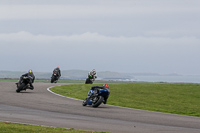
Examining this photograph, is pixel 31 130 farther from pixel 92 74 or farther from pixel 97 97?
pixel 92 74

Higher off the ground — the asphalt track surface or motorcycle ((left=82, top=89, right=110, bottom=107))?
motorcycle ((left=82, top=89, right=110, bottom=107))

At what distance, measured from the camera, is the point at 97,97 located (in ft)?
70.5

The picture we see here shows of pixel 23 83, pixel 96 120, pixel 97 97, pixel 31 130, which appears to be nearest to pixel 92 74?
pixel 23 83

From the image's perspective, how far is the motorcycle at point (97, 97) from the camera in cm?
2120

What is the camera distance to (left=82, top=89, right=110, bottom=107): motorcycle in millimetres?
21203

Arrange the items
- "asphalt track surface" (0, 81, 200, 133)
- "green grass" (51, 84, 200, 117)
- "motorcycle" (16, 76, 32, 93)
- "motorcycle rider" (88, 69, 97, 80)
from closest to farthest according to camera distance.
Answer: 1. "asphalt track surface" (0, 81, 200, 133)
2. "green grass" (51, 84, 200, 117)
3. "motorcycle" (16, 76, 32, 93)
4. "motorcycle rider" (88, 69, 97, 80)

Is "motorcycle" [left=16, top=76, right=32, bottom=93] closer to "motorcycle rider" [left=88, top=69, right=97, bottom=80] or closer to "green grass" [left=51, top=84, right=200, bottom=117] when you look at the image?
"green grass" [left=51, top=84, right=200, bottom=117]

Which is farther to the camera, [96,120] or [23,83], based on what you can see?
[23,83]

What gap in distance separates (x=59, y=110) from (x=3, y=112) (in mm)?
2694

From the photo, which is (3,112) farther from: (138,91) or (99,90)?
(138,91)

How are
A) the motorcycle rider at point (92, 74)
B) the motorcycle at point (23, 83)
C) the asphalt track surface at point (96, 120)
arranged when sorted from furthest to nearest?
1. the motorcycle rider at point (92, 74)
2. the motorcycle at point (23, 83)
3. the asphalt track surface at point (96, 120)

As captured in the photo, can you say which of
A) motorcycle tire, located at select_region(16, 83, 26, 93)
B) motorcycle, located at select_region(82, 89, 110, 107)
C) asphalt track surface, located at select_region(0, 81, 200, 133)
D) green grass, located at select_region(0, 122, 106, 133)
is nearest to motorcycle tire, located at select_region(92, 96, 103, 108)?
motorcycle, located at select_region(82, 89, 110, 107)

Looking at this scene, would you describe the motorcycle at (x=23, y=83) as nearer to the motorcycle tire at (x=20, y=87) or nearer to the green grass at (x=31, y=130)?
the motorcycle tire at (x=20, y=87)

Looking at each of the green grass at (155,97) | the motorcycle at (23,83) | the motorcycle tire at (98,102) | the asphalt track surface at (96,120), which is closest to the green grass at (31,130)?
the asphalt track surface at (96,120)
